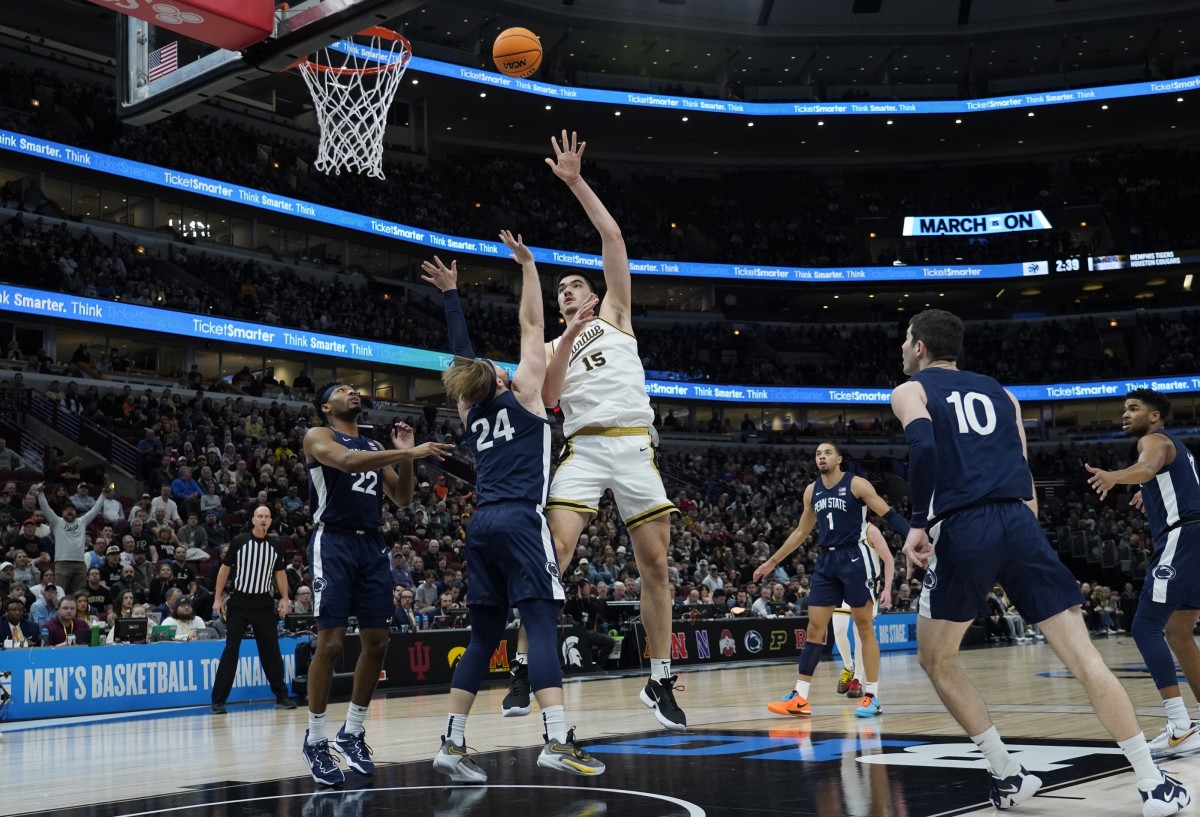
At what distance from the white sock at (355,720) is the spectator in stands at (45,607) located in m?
8.64

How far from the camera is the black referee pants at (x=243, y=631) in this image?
38.9 feet

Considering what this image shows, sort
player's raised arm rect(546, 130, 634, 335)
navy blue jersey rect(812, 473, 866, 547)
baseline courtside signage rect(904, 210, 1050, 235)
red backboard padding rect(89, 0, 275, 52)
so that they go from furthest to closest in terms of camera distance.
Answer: baseline courtside signage rect(904, 210, 1050, 235), navy blue jersey rect(812, 473, 866, 547), player's raised arm rect(546, 130, 634, 335), red backboard padding rect(89, 0, 275, 52)

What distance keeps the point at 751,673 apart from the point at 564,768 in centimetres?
1136

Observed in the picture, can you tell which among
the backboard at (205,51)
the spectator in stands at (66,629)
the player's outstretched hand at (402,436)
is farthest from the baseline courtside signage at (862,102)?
the player's outstretched hand at (402,436)

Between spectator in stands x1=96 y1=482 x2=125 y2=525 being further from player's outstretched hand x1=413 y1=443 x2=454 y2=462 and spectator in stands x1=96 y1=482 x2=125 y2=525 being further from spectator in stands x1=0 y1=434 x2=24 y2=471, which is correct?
player's outstretched hand x1=413 y1=443 x2=454 y2=462

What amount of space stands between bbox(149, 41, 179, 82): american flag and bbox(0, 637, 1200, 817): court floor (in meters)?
4.59

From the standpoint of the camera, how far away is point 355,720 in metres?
6.59

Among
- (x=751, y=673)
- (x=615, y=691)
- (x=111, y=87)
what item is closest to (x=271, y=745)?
(x=615, y=691)

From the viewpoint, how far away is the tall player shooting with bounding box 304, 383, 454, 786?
6.48 m

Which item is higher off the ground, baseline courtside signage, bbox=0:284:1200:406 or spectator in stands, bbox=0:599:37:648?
baseline courtside signage, bbox=0:284:1200:406

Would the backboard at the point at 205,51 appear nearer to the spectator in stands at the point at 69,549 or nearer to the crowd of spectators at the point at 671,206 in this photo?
the spectator in stands at the point at 69,549

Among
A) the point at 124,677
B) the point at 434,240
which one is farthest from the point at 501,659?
the point at 434,240

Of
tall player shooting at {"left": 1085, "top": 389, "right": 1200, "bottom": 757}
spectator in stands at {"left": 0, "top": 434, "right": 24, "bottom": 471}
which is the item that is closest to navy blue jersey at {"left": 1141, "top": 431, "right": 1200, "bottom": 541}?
tall player shooting at {"left": 1085, "top": 389, "right": 1200, "bottom": 757}

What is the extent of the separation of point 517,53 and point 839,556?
241 inches
